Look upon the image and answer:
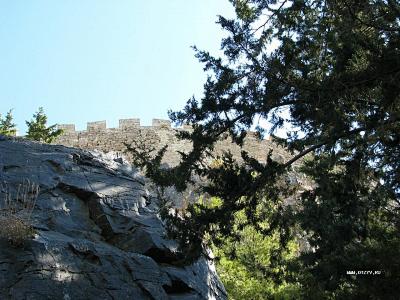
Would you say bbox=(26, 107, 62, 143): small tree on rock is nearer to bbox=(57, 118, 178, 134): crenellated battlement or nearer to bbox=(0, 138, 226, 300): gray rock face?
bbox=(57, 118, 178, 134): crenellated battlement

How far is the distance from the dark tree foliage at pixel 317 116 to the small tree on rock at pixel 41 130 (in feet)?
42.4

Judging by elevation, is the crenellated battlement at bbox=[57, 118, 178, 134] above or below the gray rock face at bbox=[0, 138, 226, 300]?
above

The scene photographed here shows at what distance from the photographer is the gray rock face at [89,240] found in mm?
6078

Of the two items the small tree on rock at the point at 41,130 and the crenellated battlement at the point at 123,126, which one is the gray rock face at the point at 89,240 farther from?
the crenellated battlement at the point at 123,126

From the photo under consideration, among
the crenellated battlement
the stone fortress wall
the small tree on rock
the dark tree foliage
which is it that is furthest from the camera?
the crenellated battlement

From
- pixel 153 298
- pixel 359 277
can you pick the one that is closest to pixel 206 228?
pixel 153 298

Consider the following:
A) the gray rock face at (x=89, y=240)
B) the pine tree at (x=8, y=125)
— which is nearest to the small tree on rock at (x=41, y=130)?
the pine tree at (x=8, y=125)

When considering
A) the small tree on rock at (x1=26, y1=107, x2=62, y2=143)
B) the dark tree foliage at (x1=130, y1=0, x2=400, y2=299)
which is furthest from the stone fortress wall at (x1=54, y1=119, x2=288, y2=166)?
the dark tree foliage at (x1=130, y1=0, x2=400, y2=299)

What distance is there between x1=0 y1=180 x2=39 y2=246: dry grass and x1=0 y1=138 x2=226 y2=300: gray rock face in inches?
3.2

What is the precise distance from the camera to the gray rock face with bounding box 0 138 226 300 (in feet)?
19.9

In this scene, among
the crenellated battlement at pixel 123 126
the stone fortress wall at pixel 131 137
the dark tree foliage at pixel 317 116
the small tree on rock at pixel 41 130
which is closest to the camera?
the dark tree foliage at pixel 317 116

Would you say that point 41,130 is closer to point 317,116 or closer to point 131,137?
point 131,137

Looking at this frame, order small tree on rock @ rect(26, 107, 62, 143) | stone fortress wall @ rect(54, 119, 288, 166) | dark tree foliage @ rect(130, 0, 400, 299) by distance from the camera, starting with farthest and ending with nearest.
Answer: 1. stone fortress wall @ rect(54, 119, 288, 166)
2. small tree on rock @ rect(26, 107, 62, 143)
3. dark tree foliage @ rect(130, 0, 400, 299)

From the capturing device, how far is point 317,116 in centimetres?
624
